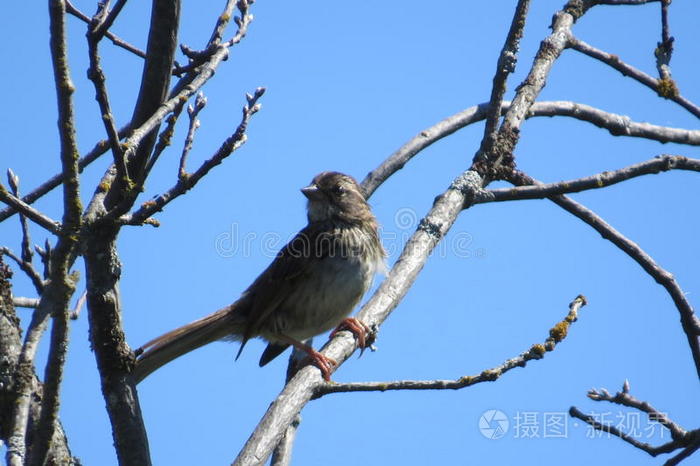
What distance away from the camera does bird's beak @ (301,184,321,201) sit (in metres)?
6.14

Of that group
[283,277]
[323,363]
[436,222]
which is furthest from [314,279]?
[323,363]

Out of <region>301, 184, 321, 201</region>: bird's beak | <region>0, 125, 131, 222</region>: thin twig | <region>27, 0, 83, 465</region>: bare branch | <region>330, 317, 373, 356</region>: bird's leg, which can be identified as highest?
<region>301, 184, 321, 201</region>: bird's beak

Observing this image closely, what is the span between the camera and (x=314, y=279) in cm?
578

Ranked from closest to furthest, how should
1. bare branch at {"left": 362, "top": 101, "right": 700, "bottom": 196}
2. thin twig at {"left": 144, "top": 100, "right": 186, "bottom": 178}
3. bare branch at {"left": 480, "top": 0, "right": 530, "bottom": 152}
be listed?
1. thin twig at {"left": 144, "top": 100, "right": 186, "bottom": 178}
2. bare branch at {"left": 480, "top": 0, "right": 530, "bottom": 152}
3. bare branch at {"left": 362, "top": 101, "right": 700, "bottom": 196}

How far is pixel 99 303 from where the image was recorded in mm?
3178

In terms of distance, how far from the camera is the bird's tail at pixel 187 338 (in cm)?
460

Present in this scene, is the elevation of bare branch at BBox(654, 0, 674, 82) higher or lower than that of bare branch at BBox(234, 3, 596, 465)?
higher

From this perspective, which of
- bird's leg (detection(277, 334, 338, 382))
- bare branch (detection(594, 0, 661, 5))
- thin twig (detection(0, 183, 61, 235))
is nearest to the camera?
thin twig (detection(0, 183, 61, 235))

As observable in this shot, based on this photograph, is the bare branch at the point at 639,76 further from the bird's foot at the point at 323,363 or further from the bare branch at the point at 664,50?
the bird's foot at the point at 323,363

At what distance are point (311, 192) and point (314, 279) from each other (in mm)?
736

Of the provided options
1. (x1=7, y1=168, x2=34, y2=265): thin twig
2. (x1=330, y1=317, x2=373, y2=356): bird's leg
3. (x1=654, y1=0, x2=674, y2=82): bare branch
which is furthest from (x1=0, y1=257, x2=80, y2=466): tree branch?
(x1=654, y1=0, x2=674, y2=82): bare branch

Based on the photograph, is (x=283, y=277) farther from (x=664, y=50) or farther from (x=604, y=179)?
(x=664, y=50)

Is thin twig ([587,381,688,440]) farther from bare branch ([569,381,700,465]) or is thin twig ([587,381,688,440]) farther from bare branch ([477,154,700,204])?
bare branch ([477,154,700,204])

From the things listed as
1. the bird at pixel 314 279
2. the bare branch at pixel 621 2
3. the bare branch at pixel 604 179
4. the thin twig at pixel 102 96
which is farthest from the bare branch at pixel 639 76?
the thin twig at pixel 102 96
